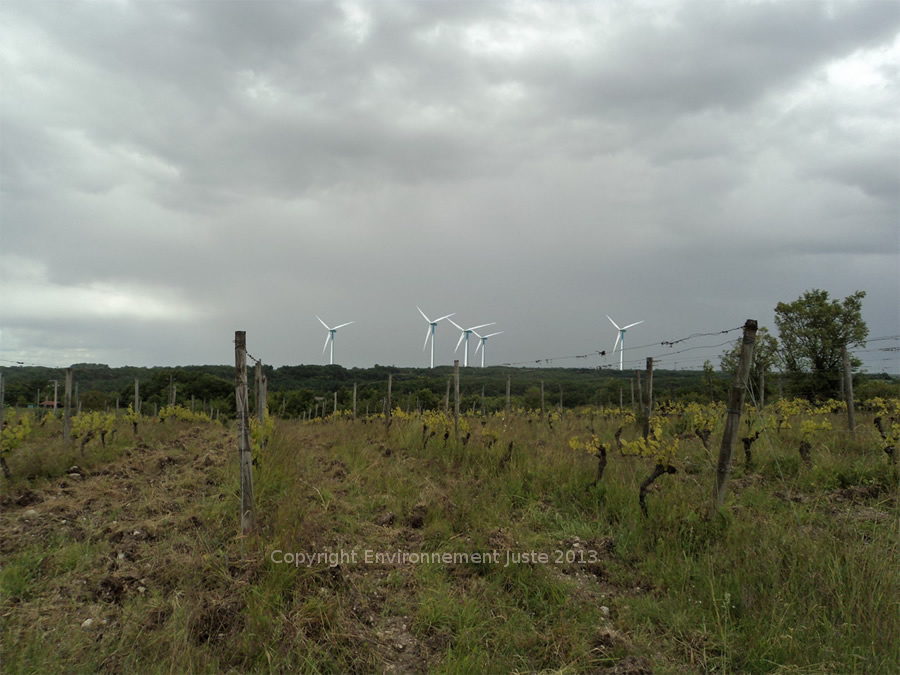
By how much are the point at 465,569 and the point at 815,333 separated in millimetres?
33711

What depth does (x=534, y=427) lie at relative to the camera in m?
14.7

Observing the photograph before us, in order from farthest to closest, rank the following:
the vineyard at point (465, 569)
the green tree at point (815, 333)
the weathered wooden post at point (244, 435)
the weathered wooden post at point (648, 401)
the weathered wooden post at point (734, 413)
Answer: the green tree at point (815, 333)
the weathered wooden post at point (648, 401)
the weathered wooden post at point (734, 413)
the weathered wooden post at point (244, 435)
the vineyard at point (465, 569)

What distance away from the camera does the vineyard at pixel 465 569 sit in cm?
385

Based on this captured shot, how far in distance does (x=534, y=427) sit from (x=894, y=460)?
27.1 ft

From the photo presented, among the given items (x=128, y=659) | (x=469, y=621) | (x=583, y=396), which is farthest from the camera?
(x=583, y=396)

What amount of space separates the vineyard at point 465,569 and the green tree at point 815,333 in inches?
1001

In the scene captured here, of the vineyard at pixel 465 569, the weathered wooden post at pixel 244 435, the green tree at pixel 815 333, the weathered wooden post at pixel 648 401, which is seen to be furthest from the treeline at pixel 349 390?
the weathered wooden post at pixel 244 435

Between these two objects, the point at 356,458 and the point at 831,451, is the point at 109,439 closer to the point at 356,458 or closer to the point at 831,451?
the point at 356,458

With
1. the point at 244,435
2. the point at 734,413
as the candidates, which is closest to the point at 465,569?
the point at 244,435

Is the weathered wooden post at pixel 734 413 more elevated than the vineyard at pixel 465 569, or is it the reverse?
the weathered wooden post at pixel 734 413

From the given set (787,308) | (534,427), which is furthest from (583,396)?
(534,427)

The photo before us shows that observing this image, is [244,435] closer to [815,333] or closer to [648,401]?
[648,401]

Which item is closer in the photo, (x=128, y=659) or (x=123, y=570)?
(x=128, y=659)

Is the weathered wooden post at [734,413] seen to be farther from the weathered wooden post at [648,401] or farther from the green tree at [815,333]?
the green tree at [815,333]
